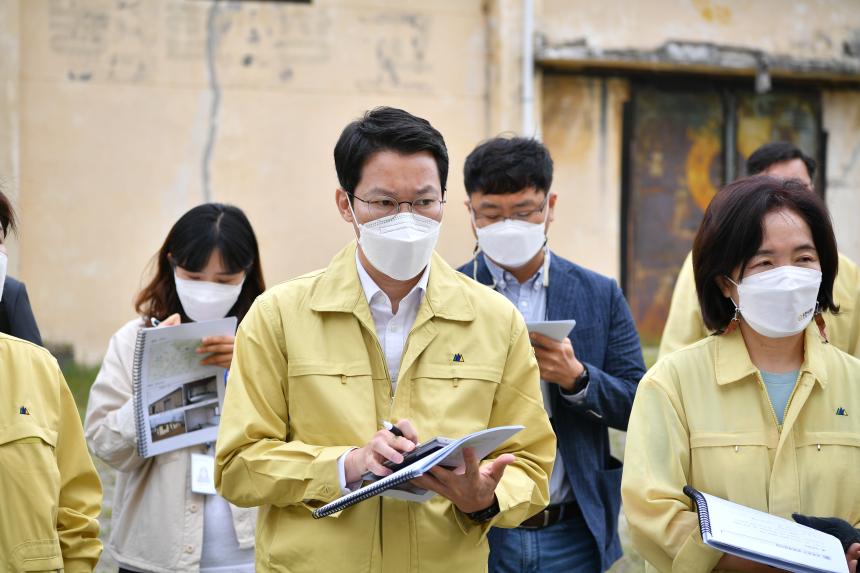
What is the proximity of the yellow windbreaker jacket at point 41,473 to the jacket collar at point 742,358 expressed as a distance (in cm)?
185

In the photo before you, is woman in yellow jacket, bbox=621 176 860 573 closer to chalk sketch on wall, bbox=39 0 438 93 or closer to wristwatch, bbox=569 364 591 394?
wristwatch, bbox=569 364 591 394

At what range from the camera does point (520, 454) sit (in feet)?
9.92

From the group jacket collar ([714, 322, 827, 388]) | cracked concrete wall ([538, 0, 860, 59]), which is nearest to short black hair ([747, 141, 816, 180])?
jacket collar ([714, 322, 827, 388])

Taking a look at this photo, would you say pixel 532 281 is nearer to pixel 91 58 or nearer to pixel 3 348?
pixel 3 348

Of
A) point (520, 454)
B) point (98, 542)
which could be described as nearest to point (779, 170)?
point (520, 454)

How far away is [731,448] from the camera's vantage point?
2893mm

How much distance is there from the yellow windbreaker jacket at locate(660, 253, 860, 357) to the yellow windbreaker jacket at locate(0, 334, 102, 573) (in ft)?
7.61

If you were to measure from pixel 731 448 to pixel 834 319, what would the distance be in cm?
171

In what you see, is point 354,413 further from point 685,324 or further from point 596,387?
point 685,324

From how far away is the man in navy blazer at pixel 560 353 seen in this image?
3.88m

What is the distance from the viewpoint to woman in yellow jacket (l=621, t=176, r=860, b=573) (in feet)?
9.36

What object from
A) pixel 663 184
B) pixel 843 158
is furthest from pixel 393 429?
pixel 843 158

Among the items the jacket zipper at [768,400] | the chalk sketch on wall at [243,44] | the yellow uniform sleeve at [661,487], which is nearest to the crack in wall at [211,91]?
the chalk sketch on wall at [243,44]

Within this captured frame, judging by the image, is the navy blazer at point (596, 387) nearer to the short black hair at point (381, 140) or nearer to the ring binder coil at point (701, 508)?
the ring binder coil at point (701, 508)
